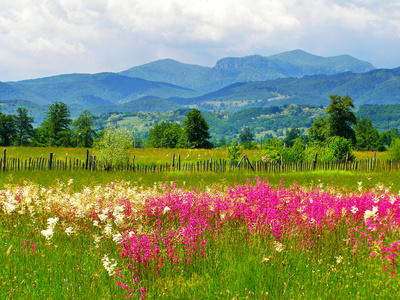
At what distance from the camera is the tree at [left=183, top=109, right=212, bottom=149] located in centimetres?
7025

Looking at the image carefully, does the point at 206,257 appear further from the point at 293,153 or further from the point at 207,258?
the point at 293,153

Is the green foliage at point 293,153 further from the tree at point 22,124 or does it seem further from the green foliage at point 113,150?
the tree at point 22,124

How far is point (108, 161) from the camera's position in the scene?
957 inches

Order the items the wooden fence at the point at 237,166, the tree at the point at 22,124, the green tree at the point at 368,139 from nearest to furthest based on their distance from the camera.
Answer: the wooden fence at the point at 237,166 → the tree at the point at 22,124 → the green tree at the point at 368,139

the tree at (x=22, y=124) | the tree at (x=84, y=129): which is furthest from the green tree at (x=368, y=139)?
the tree at (x=22, y=124)

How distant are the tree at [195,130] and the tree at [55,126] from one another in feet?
104

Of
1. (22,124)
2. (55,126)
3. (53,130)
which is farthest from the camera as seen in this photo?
(22,124)

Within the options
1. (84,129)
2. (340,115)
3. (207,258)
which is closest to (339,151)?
(207,258)

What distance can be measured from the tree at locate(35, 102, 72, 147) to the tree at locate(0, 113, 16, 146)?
18.6ft

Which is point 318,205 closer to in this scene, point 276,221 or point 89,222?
point 276,221

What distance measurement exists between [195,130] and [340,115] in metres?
28.5

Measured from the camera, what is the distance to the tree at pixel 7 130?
84.1 metres

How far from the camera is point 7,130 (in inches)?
3334

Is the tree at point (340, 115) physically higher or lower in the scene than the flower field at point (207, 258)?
higher
